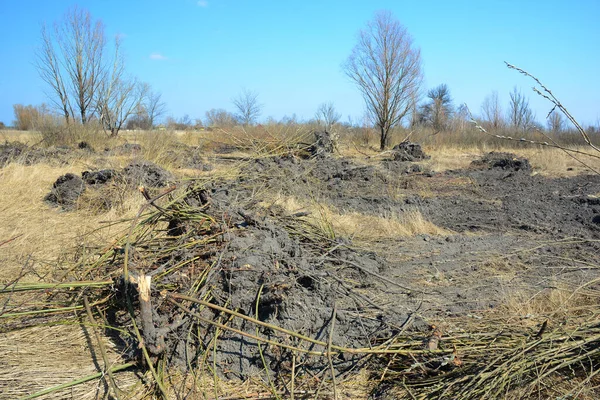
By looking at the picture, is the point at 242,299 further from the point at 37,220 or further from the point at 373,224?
the point at 37,220

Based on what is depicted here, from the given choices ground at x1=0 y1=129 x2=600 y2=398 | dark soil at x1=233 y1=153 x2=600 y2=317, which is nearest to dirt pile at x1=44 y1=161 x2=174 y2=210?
ground at x1=0 y1=129 x2=600 y2=398

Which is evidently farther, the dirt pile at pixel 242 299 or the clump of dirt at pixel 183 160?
the clump of dirt at pixel 183 160

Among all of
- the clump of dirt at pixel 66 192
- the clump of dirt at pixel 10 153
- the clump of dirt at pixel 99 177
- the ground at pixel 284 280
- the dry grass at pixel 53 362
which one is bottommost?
the dry grass at pixel 53 362

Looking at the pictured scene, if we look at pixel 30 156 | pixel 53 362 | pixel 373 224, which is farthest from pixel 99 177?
pixel 53 362

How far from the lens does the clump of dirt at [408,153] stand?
16.6m

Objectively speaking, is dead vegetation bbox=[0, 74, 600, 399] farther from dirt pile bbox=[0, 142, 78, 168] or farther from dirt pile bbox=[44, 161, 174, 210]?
dirt pile bbox=[0, 142, 78, 168]

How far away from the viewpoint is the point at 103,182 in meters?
8.97

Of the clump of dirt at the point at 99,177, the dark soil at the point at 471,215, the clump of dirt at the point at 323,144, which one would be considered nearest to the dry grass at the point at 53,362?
the dark soil at the point at 471,215

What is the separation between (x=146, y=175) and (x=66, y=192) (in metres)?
1.52

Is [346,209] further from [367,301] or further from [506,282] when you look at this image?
[367,301]

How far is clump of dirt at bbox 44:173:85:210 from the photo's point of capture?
8.51 m

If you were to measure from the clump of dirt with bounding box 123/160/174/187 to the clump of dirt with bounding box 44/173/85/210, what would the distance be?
0.93 m

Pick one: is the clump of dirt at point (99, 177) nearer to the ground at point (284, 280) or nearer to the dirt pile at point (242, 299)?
the ground at point (284, 280)

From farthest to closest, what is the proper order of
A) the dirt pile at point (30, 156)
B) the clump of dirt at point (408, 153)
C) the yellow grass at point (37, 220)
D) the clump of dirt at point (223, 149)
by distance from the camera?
the clump of dirt at point (408, 153)
the clump of dirt at point (223, 149)
the dirt pile at point (30, 156)
the yellow grass at point (37, 220)
